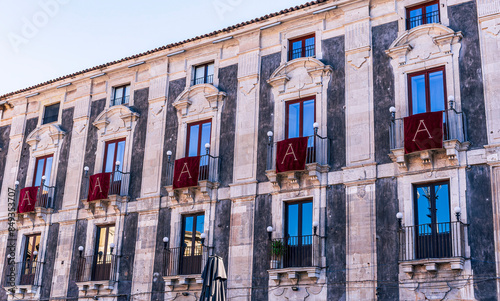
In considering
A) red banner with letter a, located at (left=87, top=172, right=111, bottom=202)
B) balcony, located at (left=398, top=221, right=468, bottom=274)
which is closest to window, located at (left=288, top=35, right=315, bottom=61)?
balcony, located at (left=398, top=221, right=468, bottom=274)

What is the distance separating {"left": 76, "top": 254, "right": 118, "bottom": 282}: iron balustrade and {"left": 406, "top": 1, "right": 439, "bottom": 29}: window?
566 inches

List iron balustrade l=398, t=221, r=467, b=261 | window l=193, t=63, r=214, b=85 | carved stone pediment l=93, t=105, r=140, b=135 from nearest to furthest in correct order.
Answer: iron balustrade l=398, t=221, r=467, b=261
window l=193, t=63, r=214, b=85
carved stone pediment l=93, t=105, r=140, b=135

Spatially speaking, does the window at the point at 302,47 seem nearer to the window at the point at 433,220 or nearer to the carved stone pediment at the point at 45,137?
the window at the point at 433,220

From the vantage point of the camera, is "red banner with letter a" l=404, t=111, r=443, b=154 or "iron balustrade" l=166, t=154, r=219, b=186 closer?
"red banner with letter a" l=404, t=111, r=443, b=154

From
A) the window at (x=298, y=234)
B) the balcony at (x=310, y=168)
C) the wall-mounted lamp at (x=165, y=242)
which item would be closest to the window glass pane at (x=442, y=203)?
the balcony at (x=310, y=168)

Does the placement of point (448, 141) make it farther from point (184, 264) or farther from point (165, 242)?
point (165, 242)

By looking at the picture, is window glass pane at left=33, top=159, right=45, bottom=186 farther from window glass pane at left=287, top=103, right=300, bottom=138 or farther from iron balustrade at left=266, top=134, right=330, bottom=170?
iron balustrade at left=266, top=134, right=330, bottom=170

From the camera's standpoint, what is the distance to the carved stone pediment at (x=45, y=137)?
30.5 m

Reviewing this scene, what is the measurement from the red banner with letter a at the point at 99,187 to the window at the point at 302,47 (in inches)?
357

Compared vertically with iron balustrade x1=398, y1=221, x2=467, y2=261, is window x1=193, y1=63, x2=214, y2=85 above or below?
above

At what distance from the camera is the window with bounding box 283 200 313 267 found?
72.6 ft

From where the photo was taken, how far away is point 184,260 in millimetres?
24672

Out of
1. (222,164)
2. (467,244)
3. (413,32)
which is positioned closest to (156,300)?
(222,164)

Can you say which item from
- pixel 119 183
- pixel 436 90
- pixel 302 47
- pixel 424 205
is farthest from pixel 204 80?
pixel 424 205
